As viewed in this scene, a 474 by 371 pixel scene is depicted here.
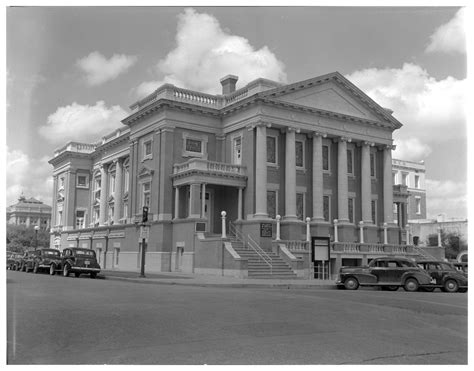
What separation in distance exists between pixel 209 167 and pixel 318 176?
8408 millimetres

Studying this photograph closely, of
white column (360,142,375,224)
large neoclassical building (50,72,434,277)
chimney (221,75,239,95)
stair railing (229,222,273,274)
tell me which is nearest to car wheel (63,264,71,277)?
large neoclassical building (50,72,434,277)

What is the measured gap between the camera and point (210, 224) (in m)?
39.1

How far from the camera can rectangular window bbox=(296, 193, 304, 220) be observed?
39.3 metres

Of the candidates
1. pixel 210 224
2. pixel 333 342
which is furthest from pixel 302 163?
pixel 333 342

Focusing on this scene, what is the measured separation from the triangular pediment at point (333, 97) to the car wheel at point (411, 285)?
1620 centimetres

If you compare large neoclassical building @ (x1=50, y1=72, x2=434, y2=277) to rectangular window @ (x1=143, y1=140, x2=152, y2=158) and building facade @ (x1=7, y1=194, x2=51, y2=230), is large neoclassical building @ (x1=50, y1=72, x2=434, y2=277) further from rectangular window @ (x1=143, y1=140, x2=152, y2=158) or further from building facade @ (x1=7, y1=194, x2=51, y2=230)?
building facade @ (x1=7, y1=194, x2=51, y2=230)

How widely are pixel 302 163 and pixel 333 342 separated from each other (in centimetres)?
3069

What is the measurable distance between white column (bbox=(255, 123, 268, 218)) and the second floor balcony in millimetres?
1257

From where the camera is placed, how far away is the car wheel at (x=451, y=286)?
25781 mm

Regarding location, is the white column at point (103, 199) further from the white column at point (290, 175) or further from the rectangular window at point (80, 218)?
the white column at point (290, 175)

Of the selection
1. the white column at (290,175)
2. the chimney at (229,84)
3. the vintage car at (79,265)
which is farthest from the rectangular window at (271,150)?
the vintage car at (79,265)

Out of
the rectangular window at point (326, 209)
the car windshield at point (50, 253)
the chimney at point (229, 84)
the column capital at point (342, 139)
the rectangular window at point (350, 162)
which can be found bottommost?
the car windshield at point (50, 253)

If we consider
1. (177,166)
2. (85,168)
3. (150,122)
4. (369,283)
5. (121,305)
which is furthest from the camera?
(85,168)

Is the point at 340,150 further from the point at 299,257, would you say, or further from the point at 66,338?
the point at 66,338
